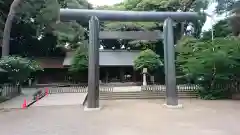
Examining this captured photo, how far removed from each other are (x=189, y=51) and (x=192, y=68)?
4770mm

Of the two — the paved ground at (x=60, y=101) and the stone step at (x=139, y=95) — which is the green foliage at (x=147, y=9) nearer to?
the stone step at (x=139, y=95)

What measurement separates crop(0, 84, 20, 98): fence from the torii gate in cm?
886

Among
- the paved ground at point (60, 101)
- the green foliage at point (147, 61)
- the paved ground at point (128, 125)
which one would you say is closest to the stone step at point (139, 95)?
the paved ground at point (60, 101)

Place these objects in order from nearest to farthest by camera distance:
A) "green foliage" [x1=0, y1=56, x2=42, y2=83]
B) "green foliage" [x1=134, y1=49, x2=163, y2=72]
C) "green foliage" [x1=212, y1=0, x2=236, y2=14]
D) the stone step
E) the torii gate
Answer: "green foliage" [x1=212, y1=0, x2=236, y2=14], the torii gate, the stone step, "green foliage" [x1=0, y1=56, x2=42, y2=83], "green foliage" [x1=134, y1=49, x2=163, y2=72]

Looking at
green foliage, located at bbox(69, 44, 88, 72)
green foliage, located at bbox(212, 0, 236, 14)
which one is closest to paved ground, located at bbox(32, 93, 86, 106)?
green foliage, located at bbox(69, 44, 88, 72)

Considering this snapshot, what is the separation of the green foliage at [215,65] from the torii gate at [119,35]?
372 centimetres

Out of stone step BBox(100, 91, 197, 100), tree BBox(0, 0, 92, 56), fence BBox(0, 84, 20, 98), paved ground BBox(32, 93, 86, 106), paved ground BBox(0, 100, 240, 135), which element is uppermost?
tree BBox(0, 0, 92, 56)

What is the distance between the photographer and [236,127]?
8172 mm

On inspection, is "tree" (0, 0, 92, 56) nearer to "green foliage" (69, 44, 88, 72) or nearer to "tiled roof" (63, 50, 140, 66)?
"tiled roof" (63, 50, 140, 66)

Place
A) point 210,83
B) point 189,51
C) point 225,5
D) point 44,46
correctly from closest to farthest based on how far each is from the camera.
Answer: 1. point 225,5
2. point 210,83
3. point 189,51
4. point 44,46

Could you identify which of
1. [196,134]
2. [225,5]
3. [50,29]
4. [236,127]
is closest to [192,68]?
[236,127]

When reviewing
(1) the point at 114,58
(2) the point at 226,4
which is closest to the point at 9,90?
(1) the point at 114,58

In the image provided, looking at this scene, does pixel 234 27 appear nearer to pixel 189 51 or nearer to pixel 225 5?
pixel 225 5

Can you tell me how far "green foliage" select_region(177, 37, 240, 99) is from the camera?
16.5 meters
